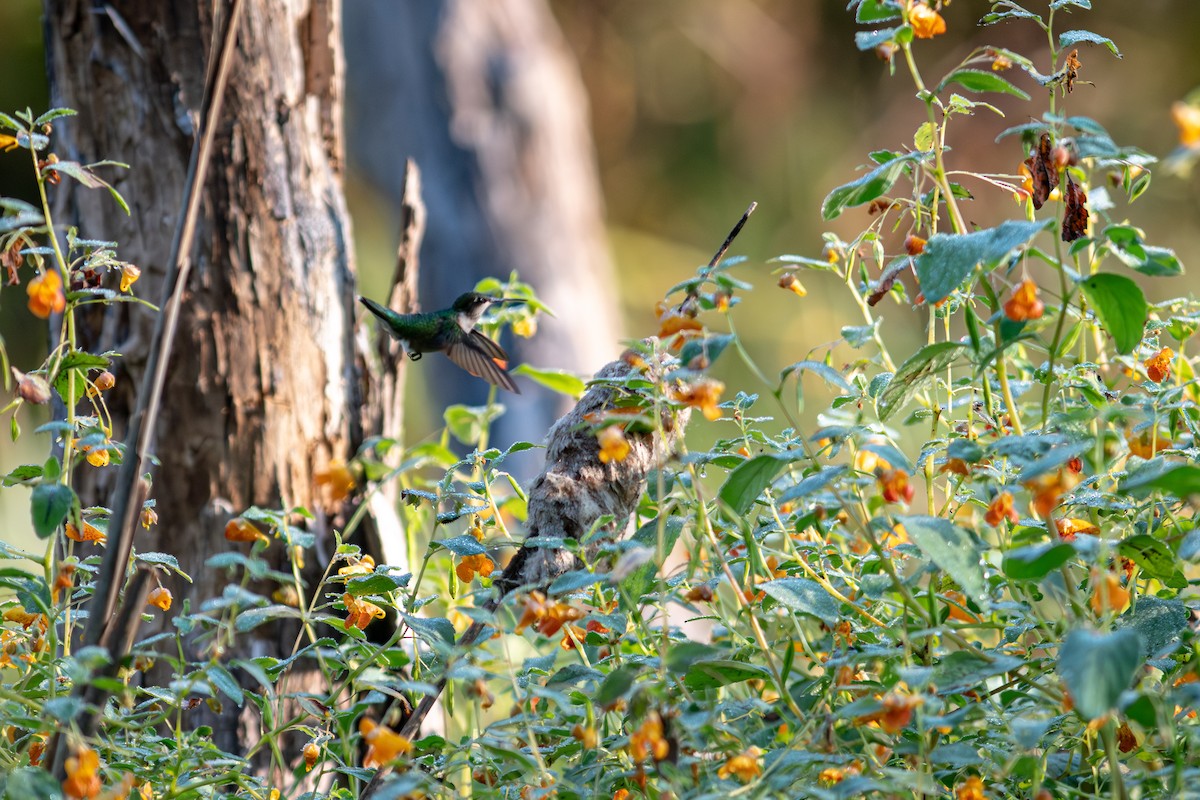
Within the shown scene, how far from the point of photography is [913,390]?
738 mm

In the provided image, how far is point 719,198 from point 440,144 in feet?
5.97

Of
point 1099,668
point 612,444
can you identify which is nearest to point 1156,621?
point 1099,668

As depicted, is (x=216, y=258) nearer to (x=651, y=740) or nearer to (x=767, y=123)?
(x=651, y=740)

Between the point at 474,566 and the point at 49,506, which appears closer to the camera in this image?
the point at 49,506

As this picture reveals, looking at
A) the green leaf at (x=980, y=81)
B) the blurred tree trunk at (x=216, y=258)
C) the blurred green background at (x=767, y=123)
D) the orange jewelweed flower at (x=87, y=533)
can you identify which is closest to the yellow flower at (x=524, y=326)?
the blurred tree trunk at (x=216, y=258)

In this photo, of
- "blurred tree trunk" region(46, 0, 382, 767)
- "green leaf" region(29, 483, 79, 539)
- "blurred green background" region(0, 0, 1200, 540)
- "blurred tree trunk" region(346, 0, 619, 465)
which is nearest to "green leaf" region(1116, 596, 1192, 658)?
"green leaf" region(29, 483, 79, 539)

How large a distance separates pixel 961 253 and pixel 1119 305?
0.10m

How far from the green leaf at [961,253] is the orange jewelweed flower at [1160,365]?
12.1 inches

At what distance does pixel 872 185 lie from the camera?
0.67 metres

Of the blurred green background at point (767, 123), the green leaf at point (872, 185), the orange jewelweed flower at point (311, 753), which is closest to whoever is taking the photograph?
the green leaf at point (872, 185)

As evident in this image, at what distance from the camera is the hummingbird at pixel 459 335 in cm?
117

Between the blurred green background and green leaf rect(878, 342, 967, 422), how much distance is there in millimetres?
3605

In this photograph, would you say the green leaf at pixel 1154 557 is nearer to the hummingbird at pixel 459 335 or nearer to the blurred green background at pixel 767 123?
the hummingbird at pixel 459 335

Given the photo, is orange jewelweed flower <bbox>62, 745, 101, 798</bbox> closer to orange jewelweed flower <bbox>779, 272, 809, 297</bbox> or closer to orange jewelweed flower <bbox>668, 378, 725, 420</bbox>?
orange jewelweed flower <bbox>668, 378, 725, 420</bbox>
